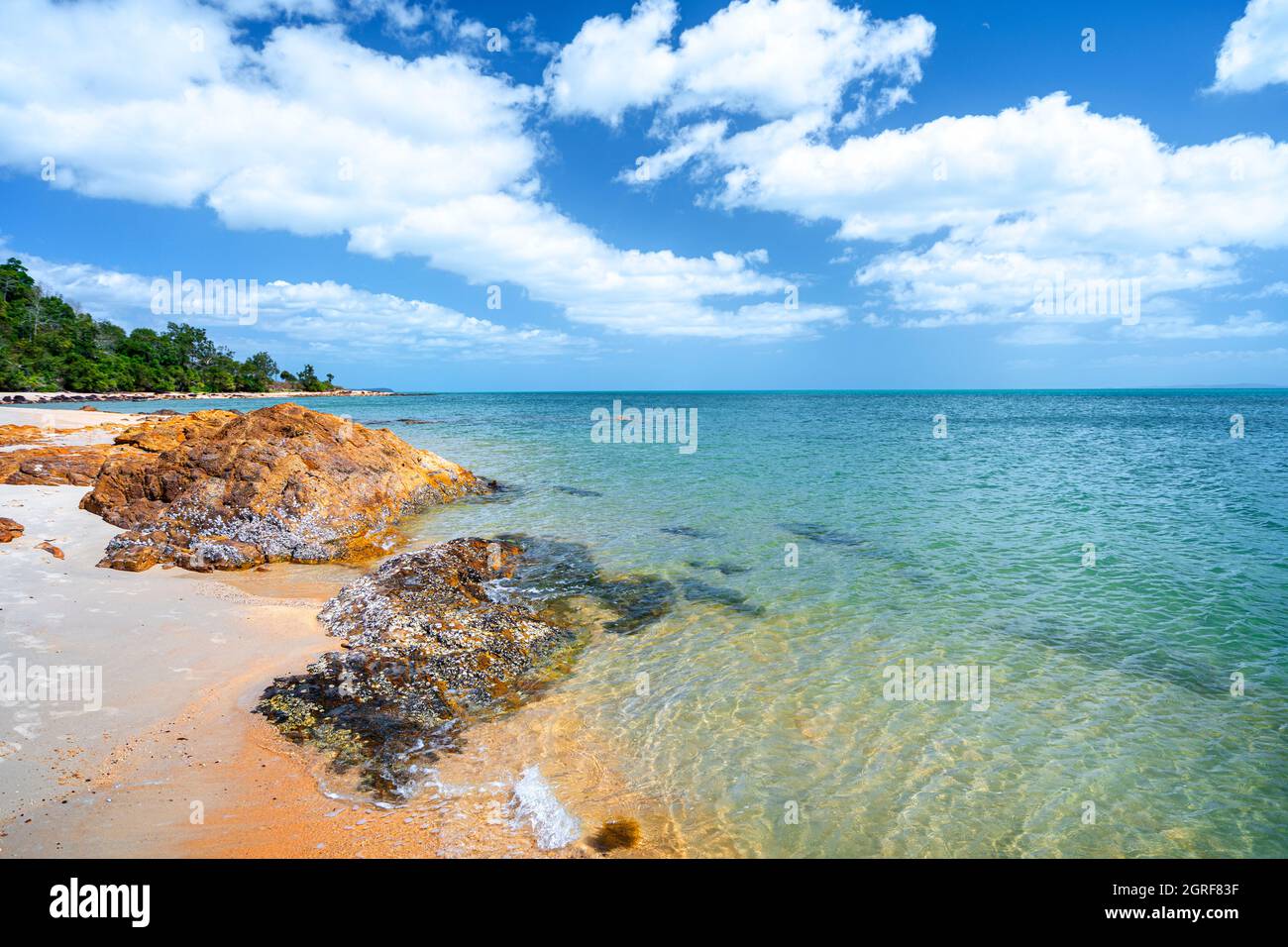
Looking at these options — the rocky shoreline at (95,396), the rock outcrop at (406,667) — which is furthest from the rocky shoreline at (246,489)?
the rocky shoreline at (95,396)

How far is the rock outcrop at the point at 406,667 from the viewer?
7.31 m

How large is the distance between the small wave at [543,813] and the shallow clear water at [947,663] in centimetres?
107

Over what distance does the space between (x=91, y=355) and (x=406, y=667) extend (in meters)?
137

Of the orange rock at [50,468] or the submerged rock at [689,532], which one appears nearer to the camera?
the submerged rock at [689,532]

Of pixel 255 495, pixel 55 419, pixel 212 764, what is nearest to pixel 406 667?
pixel 212 764

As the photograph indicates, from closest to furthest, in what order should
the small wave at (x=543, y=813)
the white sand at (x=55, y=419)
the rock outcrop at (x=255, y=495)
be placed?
the small wave at (x=543, y=813) < the rock outcrop at (x=255, y=495) < the white sand at (x=55, y=419)

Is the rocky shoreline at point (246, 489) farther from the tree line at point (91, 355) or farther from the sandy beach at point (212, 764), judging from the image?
the tree line at point (91, 355)

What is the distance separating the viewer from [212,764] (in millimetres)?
6617

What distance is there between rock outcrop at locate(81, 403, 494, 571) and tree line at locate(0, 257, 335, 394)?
311ft

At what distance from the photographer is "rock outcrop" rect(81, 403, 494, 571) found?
548 inches
